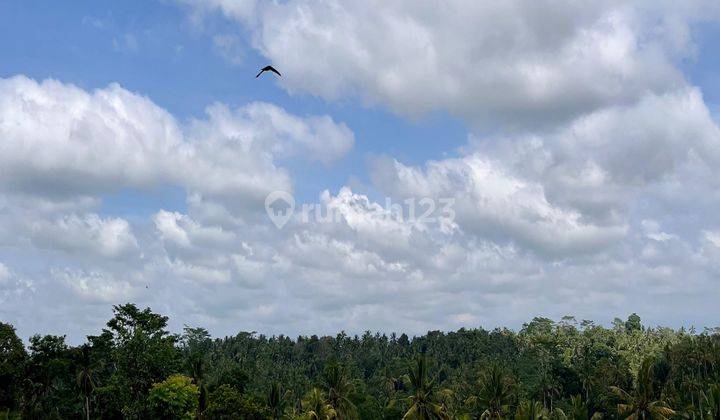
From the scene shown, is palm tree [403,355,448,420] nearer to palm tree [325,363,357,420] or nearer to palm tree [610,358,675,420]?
palm tree [325,363,357,420]

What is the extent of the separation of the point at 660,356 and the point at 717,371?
1969 inches

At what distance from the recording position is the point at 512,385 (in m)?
110

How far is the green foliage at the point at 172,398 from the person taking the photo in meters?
64.1

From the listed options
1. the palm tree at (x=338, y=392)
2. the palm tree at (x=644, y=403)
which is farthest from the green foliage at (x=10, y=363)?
the palm tree at (x=644, y=403)

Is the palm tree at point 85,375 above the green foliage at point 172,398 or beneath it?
above

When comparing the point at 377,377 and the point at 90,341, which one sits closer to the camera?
the point at 90,341

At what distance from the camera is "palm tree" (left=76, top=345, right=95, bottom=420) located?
76.4 meters

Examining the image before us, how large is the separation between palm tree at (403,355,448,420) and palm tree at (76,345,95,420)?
107ft

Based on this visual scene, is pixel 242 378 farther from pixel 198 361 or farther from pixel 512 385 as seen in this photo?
pixel 512 385

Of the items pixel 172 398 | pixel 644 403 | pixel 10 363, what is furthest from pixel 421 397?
pixel 10 363

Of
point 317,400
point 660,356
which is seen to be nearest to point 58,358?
point 317,400

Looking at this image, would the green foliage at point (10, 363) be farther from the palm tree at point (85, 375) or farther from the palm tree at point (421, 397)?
the palm tree at point (421, 397)

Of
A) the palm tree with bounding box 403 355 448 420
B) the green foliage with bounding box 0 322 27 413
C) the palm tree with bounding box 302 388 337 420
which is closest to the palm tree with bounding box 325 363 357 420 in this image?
the palm tree with bounding box 302 388 337 420

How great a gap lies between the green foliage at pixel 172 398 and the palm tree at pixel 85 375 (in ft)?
48.0
